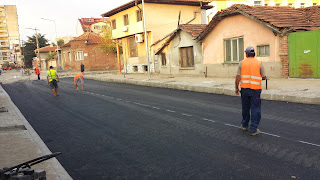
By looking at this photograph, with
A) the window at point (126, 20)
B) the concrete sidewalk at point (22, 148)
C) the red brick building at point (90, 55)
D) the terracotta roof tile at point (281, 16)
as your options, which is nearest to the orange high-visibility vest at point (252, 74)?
the concrete sidewalk at point (22, 148)

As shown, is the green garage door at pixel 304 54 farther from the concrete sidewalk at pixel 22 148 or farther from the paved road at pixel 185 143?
the concrete sidewalk at pixel 22 148

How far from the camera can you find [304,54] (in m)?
15.5

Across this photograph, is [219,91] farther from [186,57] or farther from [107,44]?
[107,44]

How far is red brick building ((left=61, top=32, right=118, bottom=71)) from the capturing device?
50.7m

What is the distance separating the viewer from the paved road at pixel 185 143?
14.6 ft

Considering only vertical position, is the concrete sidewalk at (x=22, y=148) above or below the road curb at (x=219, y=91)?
below

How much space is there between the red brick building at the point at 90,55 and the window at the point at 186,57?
27.8 metres

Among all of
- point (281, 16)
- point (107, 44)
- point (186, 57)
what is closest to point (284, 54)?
point (281, 16)

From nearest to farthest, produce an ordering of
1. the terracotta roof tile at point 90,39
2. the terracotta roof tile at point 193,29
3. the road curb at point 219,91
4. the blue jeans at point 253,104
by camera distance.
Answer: the blue jeans at point 253,104 → the road curb at point 219,91 → the terracotta roof tile at point 193,29 → the terracotta roof tile at point 90,39

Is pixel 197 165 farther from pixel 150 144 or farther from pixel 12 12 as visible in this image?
pixel 12 12

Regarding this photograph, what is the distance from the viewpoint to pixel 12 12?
465 ft

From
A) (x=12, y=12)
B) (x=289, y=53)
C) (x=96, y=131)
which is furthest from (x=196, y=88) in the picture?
(x=12, y=12)

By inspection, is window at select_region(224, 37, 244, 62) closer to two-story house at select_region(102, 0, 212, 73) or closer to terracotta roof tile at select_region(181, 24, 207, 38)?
terracotta roof tile at select_region(181, 24, 207, 38)

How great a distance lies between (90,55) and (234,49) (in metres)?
35.1
